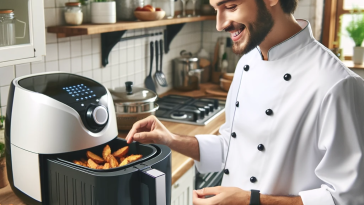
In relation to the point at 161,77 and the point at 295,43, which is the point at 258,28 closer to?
the point at 295,43

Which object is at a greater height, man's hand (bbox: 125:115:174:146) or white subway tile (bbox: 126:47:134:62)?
white subway tile (bbox: 126:47:134:62)

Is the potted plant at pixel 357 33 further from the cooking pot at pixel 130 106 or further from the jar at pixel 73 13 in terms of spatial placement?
the jar at pixel 73 13

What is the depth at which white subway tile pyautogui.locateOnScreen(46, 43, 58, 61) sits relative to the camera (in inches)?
73.7

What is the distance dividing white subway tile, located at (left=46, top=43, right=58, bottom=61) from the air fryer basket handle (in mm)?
988

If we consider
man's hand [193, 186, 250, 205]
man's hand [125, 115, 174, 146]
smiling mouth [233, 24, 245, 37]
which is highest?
smiling mouth [233, 24, 245, 37]

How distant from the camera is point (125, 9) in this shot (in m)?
2.20

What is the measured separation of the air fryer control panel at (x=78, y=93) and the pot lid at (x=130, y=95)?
64cm

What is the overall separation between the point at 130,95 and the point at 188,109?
55cm

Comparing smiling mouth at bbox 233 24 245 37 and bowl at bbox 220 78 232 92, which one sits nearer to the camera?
smiling mouth at bbox 233 24 245 37

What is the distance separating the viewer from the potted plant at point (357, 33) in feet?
10.3

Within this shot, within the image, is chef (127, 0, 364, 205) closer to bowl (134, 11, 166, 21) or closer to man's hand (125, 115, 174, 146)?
man's hand (125, 115, 174, 146)

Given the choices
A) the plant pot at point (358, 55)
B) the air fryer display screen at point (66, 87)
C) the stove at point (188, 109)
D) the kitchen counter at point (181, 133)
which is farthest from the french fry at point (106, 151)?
the plant pot at point (358, 55)

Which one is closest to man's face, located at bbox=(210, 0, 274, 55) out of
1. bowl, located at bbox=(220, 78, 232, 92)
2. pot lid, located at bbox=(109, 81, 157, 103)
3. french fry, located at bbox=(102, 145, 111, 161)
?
french fry, located at bbox=(102, 145, 111, 161)

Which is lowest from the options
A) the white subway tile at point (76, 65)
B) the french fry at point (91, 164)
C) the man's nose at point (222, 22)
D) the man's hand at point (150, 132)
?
the french fry at point (91, 164)
